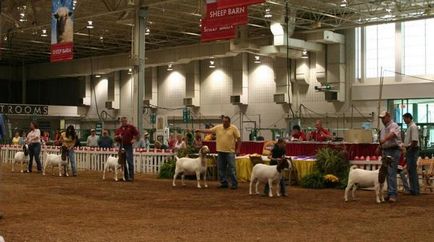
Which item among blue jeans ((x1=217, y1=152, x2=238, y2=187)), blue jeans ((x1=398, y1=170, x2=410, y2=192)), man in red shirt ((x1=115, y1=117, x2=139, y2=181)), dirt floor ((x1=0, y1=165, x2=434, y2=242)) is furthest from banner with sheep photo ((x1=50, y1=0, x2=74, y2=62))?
blue jeans ((x1=398, y1=170, x2=410, y2=192))

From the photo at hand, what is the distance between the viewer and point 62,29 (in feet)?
65.0

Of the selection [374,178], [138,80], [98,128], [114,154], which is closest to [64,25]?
[138,80]

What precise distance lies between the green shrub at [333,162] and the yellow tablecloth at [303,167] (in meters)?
0.36

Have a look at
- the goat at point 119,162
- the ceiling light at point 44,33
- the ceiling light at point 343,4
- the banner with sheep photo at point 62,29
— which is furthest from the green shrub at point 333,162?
the ceiling light at point 44,33

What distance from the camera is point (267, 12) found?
1089 inches

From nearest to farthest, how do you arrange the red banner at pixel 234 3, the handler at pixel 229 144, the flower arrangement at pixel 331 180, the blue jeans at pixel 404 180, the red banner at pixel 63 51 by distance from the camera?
the red banner at pixel 234 3 < the blue jeans at pixel 404 180 < the handler at pixel 229 144 < the flower arrangement at pixel 331 180 < the red banner at pixel 63 51

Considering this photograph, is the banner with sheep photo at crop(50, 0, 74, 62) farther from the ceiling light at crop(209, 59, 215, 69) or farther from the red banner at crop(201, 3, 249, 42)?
the ceiling light at crop(209, 59, 215, 69)

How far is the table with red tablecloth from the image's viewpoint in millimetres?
15836

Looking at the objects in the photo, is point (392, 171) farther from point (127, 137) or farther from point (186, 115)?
point (186, 115)

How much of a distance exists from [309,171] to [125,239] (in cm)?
926

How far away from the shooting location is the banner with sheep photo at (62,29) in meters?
19.2

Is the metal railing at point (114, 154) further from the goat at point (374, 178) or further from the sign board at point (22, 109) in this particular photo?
the sign board at point (22, 109)

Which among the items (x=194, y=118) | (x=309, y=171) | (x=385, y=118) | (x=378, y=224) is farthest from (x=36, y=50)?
(x=378, y=224)

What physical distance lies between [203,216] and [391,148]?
4500 mm
